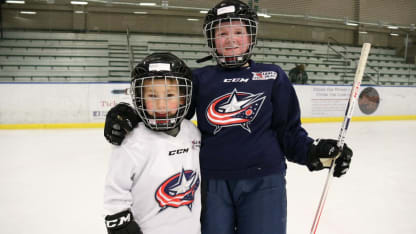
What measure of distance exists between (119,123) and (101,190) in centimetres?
183

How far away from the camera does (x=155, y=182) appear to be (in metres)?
1.00

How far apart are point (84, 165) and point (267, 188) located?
2.73 meters

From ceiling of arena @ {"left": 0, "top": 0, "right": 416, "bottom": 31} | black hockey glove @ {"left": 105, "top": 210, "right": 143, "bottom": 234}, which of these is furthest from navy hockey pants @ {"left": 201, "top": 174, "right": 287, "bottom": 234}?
ceiling of arena @ {"left": 0, "top": 0, "right": 416, "bottom": 31}

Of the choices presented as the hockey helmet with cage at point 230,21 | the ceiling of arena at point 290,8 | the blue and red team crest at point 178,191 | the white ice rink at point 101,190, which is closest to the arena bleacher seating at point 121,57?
the ceiling of arena at point 290,8

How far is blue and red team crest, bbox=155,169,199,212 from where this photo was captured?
1.02 metres

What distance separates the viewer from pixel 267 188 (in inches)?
43.0

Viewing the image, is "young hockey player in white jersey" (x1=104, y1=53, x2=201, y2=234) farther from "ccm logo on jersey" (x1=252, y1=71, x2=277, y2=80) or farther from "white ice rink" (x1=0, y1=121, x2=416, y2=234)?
"white ice rink" (x1=0, y1=121, x2=416, y2=234)

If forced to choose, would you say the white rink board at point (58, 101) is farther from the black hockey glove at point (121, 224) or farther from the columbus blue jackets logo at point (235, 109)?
the black hockey glove at point (121, 224)

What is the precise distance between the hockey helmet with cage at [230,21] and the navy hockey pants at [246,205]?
39 cm

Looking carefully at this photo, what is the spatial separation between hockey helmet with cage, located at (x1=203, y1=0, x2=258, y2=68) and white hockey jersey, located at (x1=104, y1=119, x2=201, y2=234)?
29 cm

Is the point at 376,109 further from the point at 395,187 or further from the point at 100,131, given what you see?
the point at 100,131

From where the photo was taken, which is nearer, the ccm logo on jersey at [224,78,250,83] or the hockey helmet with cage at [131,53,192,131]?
the hockey helmet with cage at [131,53,192,131]

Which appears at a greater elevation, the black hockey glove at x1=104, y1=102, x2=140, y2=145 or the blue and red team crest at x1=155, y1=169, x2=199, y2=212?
the black hockey glove at x1=104, y1=102, x2=140, y2=145

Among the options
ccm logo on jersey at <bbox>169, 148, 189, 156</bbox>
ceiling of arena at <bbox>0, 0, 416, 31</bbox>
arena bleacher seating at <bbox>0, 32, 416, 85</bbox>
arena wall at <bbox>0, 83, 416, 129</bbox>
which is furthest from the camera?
ceiling of arena at <bbox>0, 0, 416, 31</bbox>
